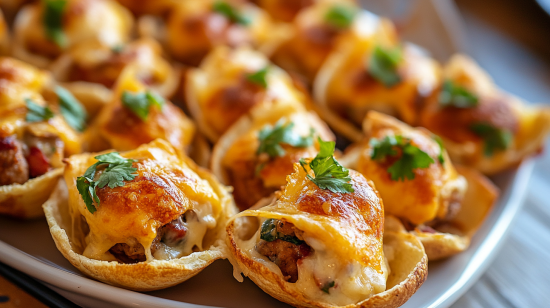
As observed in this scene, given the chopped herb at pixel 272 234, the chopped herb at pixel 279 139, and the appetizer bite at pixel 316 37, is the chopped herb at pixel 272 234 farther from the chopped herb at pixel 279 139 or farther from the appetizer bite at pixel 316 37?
the appetizer bite at pixel 316 37

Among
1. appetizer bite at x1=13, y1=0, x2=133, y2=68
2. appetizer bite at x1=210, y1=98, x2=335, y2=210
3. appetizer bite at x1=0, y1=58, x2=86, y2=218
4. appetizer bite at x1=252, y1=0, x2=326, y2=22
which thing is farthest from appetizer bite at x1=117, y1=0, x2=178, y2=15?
appetizer bite at x1=210, y1=98, x2=335, y2=210

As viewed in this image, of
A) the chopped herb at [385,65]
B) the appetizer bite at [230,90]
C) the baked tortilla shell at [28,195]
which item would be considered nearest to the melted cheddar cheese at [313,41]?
the chopped herb at [385,65]

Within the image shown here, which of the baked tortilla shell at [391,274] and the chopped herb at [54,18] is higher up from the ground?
the baked tortilla shell at [391,274]

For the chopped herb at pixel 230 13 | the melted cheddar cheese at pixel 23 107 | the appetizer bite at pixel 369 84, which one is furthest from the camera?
the chopped herb at pixel 230 13

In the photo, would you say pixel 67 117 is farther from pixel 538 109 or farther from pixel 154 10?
pixel 538 109

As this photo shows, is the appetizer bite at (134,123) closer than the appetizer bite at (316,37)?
Yes

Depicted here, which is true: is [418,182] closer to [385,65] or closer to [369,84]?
[369,84]

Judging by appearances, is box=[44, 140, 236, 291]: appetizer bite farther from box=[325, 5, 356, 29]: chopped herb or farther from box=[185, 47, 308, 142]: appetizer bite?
box=[325, 5, 356, 29]: chopped herb
